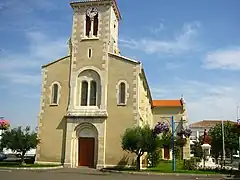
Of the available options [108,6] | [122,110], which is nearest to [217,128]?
[122,110]

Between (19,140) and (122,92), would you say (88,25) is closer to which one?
(122,92)

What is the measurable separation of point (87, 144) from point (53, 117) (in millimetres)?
4402

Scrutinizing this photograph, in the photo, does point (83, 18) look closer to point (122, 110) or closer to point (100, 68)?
point (100, 68)

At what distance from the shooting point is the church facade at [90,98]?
98.0ft

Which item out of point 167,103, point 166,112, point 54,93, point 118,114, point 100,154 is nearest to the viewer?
point 100,154

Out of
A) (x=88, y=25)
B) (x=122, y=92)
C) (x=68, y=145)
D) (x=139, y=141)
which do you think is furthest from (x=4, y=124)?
(x=88, y=25)

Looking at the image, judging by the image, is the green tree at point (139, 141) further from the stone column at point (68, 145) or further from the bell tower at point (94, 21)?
the bell tower at point (94, 21)

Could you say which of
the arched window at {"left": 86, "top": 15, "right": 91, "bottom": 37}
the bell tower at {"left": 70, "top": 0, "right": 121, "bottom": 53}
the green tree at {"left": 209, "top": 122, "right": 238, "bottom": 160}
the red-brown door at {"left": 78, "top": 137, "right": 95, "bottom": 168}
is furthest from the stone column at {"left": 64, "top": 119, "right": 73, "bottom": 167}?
the green tree at {"left": 209, "top": 122, "right": 238, "bottom": 160}

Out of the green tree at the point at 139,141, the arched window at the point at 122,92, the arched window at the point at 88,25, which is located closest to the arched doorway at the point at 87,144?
the arched window at the point at 122,92

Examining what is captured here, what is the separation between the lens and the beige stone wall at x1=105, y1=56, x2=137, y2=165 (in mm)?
29391

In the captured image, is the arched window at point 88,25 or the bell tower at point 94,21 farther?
the arched window at point 88,25

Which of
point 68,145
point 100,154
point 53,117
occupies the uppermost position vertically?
point 53,117

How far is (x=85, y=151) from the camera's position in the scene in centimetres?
3070

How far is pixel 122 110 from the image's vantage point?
3006 cm
